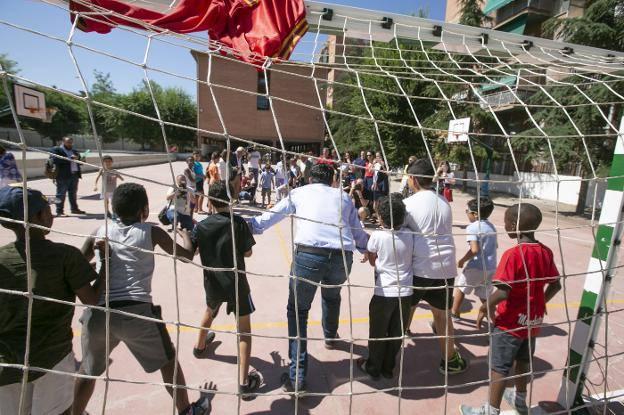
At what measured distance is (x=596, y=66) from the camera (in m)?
2.83

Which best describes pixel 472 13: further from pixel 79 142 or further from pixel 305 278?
pixel 79 142

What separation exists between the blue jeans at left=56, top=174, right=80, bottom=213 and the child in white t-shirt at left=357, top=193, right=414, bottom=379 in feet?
22.3

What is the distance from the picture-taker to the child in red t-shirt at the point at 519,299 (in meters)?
2.03

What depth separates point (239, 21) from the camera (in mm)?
2680

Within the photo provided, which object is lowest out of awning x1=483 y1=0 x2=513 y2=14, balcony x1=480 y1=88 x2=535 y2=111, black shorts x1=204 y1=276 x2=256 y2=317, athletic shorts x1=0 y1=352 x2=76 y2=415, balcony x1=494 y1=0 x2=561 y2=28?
athletic shorts x1=0 y1=352 x2=76 y2=415

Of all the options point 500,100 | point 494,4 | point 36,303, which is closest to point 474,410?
point 36,303

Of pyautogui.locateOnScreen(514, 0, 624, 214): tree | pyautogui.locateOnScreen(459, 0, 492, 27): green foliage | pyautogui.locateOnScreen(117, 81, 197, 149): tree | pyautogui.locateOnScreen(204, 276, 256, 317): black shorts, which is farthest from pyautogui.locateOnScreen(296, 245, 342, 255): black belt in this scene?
pyautogui.locateOnScreen(117, 81, 197, 149): tree

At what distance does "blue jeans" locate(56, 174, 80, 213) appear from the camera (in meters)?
6.58

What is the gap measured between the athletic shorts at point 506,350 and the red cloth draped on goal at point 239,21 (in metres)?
2.59

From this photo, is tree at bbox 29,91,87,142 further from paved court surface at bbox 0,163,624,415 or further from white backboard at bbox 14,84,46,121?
paved court surface at bbox 0,163,624,415

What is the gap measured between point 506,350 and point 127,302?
232 cm

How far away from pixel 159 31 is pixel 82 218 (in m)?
5.78

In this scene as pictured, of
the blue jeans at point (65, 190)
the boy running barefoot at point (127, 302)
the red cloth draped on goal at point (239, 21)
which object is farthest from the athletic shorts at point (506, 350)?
the blue jeans at point (65, 190)

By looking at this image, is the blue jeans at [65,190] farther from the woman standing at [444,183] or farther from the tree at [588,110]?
the tree at [588,110]
